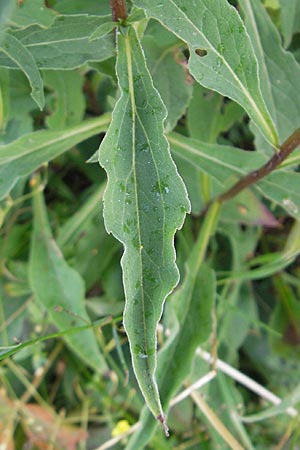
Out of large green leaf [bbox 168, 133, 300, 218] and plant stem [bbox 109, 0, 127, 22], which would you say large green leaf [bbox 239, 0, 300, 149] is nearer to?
large green leaf [bbox 168, 133, 300, 218]

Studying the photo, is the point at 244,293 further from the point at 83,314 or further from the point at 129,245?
the point at 129,245

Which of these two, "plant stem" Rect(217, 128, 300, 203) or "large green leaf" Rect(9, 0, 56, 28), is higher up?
"large green leaf" Rect(9, 0, 56, 28)

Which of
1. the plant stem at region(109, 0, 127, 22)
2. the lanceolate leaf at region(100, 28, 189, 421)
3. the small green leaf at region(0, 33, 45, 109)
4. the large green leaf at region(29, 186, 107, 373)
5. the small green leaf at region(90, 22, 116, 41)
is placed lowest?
the large green leaf at region(29, 186, 107, 373)

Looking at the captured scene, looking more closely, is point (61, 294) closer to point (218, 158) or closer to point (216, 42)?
point (218, 158)

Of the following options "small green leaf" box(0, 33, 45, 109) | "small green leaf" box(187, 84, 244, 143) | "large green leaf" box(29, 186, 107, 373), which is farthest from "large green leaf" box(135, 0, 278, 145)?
"large green leaf" box(29, 186, 107, 373)

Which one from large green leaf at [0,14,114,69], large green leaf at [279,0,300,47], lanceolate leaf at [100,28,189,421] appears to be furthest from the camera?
large green leaf at [279,0,300,47]

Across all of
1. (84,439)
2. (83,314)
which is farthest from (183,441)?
(83,314)
